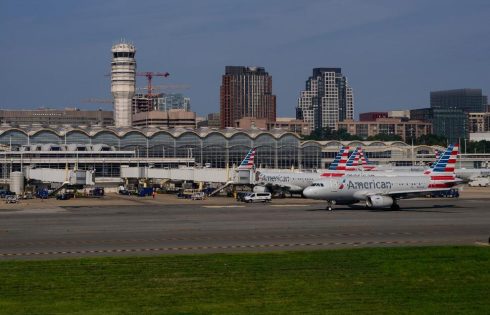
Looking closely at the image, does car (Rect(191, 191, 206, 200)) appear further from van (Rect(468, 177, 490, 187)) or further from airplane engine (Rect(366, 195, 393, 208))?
van (Rect(468, 177, 490, 187))

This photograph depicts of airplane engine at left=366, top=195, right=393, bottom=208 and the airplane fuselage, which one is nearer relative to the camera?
airplane engine at left=366, top=195, right=393, bottom=208

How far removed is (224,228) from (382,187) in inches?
1115

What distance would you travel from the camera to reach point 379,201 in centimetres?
8819

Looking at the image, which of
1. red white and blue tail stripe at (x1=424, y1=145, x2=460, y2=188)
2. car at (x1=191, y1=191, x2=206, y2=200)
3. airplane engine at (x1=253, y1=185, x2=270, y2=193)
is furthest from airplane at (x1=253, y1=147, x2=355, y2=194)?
red white and blue tail stripe at (x1=424, y1=145, x2=460, y2=188)

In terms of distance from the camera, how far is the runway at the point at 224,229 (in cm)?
5338

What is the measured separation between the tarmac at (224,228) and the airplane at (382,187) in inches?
56.8

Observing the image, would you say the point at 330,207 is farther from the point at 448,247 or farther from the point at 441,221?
the point at 448,247

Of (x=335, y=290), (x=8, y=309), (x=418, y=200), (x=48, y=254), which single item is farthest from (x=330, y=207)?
(x=8, y=309)

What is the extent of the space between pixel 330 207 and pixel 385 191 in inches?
250

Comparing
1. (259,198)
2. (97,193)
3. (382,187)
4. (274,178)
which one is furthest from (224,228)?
(97,193)

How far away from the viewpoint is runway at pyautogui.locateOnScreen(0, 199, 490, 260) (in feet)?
175

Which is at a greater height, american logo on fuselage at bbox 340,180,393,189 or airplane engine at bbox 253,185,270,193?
american logo on fuselage at bbox 340,180,393,189

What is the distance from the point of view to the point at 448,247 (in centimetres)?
5134

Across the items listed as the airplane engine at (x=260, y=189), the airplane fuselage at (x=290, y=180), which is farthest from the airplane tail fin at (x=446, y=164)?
the airplane engine at (x=260, y=189)
